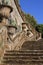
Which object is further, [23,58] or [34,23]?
[34,23]

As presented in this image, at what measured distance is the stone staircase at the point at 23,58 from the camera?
399 inches

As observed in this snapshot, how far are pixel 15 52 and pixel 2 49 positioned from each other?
571 mm

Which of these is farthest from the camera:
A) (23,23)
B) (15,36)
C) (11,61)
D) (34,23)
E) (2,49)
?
(34,23)

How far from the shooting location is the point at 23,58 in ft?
34.3

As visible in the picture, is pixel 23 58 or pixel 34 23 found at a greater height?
pixel 34 23

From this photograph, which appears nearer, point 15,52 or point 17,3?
point 15,52

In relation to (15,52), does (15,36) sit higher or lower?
higher

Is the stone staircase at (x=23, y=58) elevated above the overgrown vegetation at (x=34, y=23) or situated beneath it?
situated beneath

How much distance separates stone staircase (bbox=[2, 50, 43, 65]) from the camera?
33.3 ft

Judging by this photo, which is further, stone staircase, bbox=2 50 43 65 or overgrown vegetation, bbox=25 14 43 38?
overgrown vegetation, bbox=25 14 43 38

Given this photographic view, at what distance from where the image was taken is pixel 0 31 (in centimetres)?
1138

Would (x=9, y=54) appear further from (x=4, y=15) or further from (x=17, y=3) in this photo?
(x=17, y=3)

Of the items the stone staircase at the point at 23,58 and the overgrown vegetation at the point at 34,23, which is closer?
the stone staircase at the point at 23,58

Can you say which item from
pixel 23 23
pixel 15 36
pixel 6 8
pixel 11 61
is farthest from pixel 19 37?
pixel 23 23
